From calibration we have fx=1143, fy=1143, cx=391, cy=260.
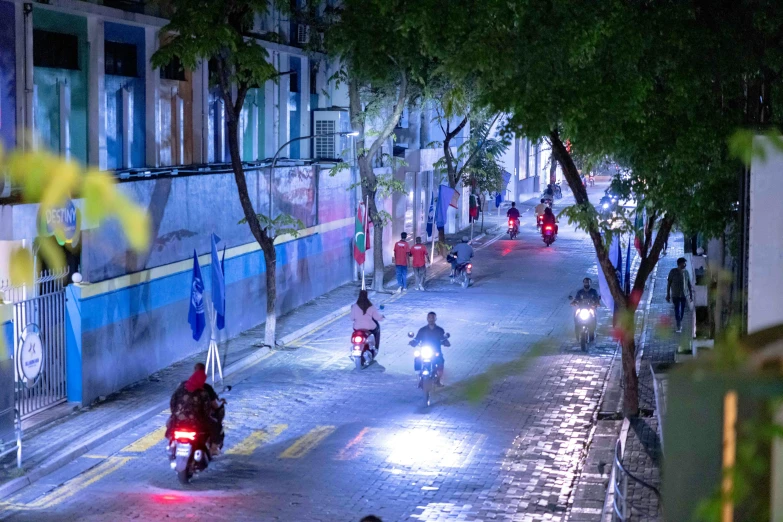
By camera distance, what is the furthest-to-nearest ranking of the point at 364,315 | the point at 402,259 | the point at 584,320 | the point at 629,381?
the point at 402,259, the point at 584,320, the point at 364,315, the point at 629,381

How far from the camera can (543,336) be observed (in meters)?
23.3

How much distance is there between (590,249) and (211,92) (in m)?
19.8

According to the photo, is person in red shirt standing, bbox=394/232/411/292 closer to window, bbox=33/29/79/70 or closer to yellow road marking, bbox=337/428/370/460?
window, bbox=33/29/79/70

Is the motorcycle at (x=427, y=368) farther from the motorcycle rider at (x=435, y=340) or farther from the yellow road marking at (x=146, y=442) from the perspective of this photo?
the yellow road marking at (x=146, y=442)

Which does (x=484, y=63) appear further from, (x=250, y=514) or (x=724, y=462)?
(x=724, y=462)

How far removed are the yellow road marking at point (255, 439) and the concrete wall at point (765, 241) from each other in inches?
296

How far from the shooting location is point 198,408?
14.0 meters

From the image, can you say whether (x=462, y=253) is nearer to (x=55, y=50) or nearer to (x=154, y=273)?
(x=154, y=273)

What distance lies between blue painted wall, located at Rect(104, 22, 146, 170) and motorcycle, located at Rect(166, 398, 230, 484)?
26.8ft

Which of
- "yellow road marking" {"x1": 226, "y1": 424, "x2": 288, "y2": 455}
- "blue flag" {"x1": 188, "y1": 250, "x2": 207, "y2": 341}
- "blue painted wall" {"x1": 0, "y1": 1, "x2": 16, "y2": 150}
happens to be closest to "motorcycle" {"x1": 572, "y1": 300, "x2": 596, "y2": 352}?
"blue flag" {"x1": 188, "y1": 250, "x2": 207, "y2": 341}

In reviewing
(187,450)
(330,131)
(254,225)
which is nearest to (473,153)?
(330,131)

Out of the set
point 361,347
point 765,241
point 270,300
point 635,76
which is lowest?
point 361,347

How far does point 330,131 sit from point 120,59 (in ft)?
34.4

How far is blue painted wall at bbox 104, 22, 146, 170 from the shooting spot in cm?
2061
